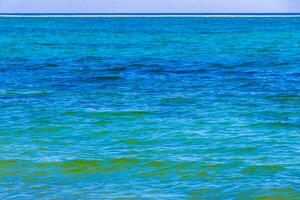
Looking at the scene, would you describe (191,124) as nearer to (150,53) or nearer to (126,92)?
(126,92)

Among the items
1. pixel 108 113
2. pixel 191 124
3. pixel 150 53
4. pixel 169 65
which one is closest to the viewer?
pixel 191 124

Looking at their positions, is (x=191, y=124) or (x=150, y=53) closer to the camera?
(x=191, y=124)

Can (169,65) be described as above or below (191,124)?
above

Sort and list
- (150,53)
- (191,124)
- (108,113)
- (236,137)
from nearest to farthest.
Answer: (236,137) → (191,124) → (108,113) → (150,53)

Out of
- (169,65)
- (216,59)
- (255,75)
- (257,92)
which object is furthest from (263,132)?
(216,59)

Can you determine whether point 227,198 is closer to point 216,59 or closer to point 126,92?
point 126,92

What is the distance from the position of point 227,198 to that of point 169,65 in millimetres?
15506

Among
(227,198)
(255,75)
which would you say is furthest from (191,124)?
(255,75)

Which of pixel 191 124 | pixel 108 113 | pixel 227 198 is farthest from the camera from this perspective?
pixel 108 113

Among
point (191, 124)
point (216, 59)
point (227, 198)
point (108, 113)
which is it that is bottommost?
point (227, 198)

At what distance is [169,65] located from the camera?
23047 mm

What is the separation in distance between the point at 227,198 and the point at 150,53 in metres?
21.8

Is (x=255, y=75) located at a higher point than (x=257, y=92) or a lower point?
higher

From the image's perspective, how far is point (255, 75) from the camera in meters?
19.3
